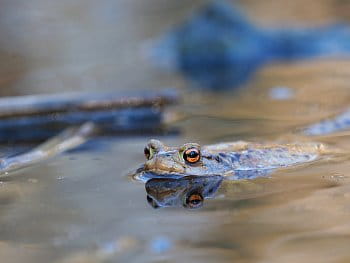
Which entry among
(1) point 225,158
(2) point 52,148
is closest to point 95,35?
(2) point 52,148

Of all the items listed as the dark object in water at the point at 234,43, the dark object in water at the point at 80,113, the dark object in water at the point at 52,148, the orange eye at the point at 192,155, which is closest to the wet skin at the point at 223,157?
the orange eye at the point at 192,155

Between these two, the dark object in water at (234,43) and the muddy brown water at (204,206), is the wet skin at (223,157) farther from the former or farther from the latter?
the dark object in water at (234,43)

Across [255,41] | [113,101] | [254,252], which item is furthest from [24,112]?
[255,41]

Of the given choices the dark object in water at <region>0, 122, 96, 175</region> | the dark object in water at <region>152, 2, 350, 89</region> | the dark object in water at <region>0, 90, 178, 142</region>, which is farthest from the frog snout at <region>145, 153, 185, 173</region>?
the dark object in water at <region>152, 2, 350, 89</region>

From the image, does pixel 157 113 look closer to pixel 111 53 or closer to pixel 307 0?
pixel 111 53

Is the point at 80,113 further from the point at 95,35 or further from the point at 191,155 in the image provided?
the point at 95,35

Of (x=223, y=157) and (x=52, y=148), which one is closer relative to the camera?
(x=223, y=157)

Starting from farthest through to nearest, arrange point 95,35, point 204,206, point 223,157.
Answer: point 95,35 → point 223,157 → point 204,206
